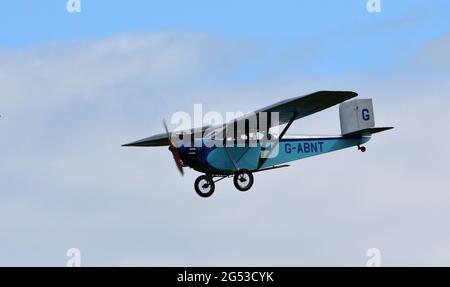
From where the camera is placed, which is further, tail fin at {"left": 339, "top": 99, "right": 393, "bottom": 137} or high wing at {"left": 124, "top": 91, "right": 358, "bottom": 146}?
tail fin at {"left": 339, "top": 99, "right": 393, "bottom": 137}

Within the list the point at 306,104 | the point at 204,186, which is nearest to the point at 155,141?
the point at 204,186

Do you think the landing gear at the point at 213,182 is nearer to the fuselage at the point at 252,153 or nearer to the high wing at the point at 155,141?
the fuselage at the point at 252,153

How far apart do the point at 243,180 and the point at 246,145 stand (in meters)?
0.96

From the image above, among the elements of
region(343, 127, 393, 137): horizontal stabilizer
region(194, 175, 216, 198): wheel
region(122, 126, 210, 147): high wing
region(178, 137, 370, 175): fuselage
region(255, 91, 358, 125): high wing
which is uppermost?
region(255, 91, 358, 125): high wing

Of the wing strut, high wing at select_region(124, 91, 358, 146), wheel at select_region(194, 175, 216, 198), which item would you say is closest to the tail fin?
high wing at select_region(124, 91, 358, 146)

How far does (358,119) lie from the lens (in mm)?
35188

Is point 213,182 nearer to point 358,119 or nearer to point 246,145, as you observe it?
point 246,145

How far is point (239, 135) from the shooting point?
108 ft

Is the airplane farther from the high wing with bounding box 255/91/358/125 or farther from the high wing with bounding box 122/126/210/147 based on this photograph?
the high wing with bounding box 122/126/210/147

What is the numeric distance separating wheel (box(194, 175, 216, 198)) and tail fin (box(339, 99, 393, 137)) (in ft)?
15.3

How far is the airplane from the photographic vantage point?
3209 cm
